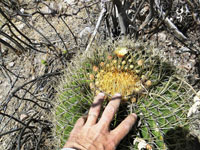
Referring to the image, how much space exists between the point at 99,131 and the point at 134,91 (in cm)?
34

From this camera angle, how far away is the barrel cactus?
3.49 feet

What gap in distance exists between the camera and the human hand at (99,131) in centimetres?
94

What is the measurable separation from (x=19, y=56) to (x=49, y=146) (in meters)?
1.38

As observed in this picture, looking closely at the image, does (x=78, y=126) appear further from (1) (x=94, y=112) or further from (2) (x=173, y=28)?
(2) (x=173, y=28)

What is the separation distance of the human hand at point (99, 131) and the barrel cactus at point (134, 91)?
0.27ft

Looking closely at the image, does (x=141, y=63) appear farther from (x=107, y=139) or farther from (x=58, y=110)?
(x=58, y=110)

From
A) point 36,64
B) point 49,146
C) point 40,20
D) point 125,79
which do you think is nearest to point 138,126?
point 125,79

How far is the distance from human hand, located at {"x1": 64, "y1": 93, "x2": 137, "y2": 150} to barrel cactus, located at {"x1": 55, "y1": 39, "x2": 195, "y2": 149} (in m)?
0.08

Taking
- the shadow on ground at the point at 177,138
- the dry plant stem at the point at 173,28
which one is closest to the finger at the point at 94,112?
the shadow on ground at the point at 177,138

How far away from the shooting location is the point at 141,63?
47.6 inches

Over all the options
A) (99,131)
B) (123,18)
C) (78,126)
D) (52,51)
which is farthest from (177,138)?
(52,51)

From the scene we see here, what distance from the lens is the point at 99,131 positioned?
3.17 ft

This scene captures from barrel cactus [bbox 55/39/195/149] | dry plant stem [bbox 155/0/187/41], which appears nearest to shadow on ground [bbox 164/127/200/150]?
barrel cactus [bbox 55/39/195/149]

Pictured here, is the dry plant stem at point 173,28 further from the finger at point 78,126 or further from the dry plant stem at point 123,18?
the finger at point 78,126
